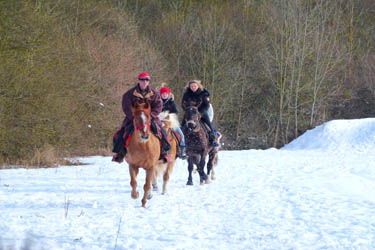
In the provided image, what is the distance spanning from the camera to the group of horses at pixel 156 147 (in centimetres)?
682

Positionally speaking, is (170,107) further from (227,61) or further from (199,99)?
(227,61)

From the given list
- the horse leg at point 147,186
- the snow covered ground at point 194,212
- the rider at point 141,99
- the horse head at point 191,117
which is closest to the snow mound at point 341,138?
the snow covered ground at point 194,212

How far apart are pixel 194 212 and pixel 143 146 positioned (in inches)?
57.4

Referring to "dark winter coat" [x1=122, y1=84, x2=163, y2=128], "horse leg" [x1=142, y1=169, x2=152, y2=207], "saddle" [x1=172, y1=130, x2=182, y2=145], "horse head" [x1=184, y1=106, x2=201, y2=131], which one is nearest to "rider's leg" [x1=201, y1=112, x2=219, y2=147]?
"horse head" [x1=184, y1=106, x2=201, y2=131]

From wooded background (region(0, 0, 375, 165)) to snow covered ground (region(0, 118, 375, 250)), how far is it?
8858 millimetres

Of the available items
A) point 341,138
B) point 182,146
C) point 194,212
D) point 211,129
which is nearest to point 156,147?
point 194,212

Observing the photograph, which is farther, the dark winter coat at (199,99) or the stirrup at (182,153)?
the dark winter coat at (199,99)

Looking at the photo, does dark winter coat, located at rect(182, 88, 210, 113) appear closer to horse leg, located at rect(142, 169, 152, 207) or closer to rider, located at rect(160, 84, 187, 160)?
rider, located at rect(160, 84, 187, 160)

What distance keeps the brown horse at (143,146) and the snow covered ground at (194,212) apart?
657mm

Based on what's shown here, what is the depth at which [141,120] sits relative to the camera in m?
6.65

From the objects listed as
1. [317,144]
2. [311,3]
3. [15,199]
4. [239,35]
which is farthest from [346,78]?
[15,199]

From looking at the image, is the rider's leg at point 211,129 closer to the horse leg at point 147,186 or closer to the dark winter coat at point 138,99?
the dark winter coat at point 138,99

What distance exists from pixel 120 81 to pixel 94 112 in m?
3.09

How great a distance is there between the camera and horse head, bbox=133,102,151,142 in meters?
6.65
